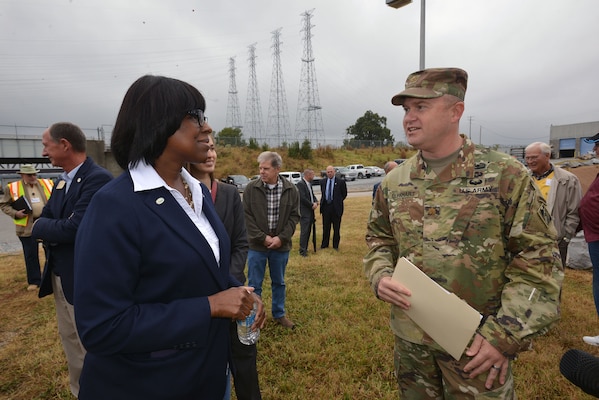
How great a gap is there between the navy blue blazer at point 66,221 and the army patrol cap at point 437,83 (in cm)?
235

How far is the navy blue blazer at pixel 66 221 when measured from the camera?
2.45 m

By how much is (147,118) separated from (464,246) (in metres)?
1.56

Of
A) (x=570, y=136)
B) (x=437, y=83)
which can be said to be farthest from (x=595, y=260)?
(x=570, y=136)

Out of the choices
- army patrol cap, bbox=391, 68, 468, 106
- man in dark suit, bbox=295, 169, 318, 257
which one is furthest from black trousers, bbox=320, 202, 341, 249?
army patrol cap, bbox=391, 68, 468, 106

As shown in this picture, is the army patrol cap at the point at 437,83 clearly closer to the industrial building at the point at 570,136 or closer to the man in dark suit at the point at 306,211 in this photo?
the man in dark suit at the point at 306,211

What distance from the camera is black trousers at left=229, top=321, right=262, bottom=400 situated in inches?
91.7

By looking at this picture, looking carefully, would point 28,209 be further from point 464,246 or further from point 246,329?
point 464,246

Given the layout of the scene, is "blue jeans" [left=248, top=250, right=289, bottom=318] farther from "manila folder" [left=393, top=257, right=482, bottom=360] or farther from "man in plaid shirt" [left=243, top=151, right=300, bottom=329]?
"manila folder" [left=393, top=257, right=482, bottom=360]

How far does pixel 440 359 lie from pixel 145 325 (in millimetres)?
1470

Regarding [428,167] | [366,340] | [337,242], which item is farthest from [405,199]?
Result: [337,242]

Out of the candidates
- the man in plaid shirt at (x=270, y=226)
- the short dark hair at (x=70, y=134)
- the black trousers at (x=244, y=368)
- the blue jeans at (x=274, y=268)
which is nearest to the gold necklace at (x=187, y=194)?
the black trousers at (x=244, y=368)

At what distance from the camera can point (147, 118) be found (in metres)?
1.23

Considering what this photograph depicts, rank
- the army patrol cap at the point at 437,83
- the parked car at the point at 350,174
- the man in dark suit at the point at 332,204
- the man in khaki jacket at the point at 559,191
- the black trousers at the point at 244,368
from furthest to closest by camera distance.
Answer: the parked car at the point at 350,174, the man in dark suit at the point at 332,204, the man in khaki jacket at the point at 559,191, the black trousers at the point at 244,368, the army patrol cap at the point at 437,83

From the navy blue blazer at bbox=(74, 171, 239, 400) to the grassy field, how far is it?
209 cm
